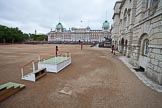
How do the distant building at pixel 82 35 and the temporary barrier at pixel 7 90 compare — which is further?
the distant building at pixel 82 35

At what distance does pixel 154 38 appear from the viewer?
703cm

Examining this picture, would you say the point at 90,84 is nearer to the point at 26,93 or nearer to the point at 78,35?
the point at 26,93

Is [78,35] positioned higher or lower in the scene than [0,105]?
higher

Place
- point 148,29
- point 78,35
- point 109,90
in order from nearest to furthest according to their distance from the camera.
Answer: point 109,90, point 148,29, point 78,35

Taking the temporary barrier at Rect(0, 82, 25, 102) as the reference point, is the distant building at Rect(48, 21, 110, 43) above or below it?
above

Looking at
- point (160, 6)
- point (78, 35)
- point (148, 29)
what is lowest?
point (148, 29)

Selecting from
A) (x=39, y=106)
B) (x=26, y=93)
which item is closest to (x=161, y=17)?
(x=39, y=106)

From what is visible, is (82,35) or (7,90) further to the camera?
(82,35)

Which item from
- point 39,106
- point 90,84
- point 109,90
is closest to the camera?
point 39,106

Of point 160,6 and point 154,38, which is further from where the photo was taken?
point 154,38

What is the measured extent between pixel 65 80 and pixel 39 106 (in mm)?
2734

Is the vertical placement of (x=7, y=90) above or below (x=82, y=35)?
below

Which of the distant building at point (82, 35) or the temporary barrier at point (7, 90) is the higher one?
the distant building at point (82, 35)

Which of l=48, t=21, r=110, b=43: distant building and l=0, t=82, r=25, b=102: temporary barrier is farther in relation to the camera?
l=48, t=21, r=110, b=43: distant building
